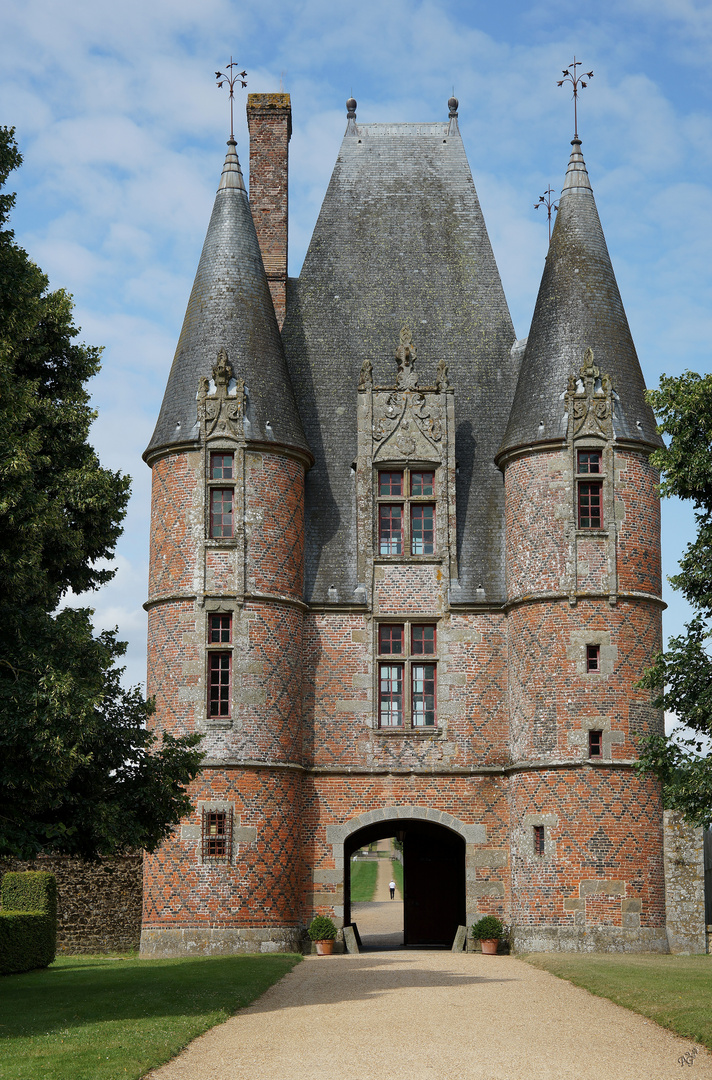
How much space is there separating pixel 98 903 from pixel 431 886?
858cm

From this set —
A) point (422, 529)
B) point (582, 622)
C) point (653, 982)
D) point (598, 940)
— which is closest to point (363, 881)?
point (422, 529)

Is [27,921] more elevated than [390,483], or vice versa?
[390,483]

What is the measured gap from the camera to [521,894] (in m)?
28.8

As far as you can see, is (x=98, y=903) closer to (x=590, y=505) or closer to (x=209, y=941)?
(x=209, y=941)

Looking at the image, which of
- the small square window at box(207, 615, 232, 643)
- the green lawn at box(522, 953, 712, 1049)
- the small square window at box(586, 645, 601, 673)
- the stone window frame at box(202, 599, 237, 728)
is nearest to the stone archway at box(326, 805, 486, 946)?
the stone window frame at box(202, 599, 237, 728)

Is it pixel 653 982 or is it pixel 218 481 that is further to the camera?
pixel 218 481

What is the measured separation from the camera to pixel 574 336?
30984 mm

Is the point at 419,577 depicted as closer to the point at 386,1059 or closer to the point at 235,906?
the point at 235,906

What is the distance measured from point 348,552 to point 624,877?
9376mm

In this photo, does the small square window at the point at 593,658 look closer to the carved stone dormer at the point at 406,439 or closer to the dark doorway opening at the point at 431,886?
the carved stone dormer at the point at 406,439

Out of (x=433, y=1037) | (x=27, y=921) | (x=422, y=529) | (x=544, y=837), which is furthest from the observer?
(x=422, y=529)

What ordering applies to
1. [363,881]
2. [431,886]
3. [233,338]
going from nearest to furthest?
[233,338] < [431,886] < [363,881]

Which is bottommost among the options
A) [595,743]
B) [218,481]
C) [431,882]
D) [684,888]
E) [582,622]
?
[431,882]

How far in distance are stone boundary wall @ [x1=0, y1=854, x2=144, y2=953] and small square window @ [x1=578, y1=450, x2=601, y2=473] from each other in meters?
13.4
